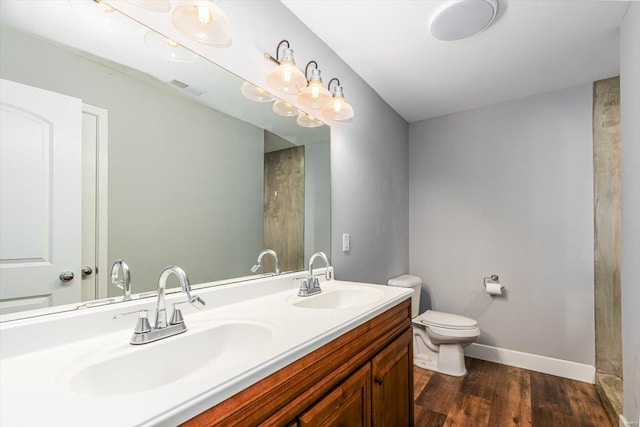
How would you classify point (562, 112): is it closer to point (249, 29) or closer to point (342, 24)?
point (342, 24)

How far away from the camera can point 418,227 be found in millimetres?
3105

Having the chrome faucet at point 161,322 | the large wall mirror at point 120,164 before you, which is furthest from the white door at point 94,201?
the chrome faucet at point 161,322

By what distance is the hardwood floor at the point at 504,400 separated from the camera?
1.85 m

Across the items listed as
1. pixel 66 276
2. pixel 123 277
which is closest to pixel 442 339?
pixel 123 277

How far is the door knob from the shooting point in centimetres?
86

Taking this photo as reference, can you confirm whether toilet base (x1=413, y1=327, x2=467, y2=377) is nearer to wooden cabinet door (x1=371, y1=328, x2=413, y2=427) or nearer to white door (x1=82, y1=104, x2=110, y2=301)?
wooden cabinet door (x1=371, y1=328, x2=413, y2=427)

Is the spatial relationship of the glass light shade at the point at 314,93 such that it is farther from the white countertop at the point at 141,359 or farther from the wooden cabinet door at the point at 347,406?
the wooden cabinet door at the point at 347,406

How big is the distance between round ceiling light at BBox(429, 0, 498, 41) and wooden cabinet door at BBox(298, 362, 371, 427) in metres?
1.72

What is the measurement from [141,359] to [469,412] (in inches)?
78.9

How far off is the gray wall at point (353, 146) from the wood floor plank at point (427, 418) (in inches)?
34.8

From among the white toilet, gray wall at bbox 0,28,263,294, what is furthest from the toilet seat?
gray wall at bbox 0,28,263,294

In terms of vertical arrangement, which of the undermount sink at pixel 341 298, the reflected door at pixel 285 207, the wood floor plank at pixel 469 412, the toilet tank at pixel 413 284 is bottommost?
the wood floor plank at pixel 469 412

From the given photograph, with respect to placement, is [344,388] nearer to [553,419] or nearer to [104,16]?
[104,16]

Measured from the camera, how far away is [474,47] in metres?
1.93
